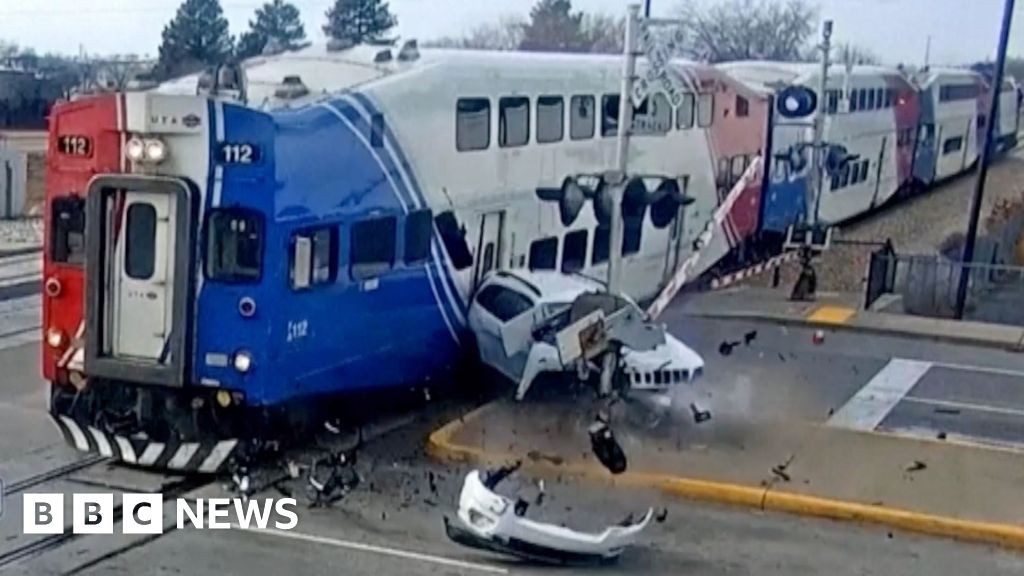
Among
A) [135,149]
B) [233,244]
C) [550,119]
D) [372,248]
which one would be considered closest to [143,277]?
[233,244]

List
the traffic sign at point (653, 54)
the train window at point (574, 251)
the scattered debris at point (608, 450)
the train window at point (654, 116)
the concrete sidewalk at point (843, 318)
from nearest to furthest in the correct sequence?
1. the scattered debris at point (608, 450)
2. the traffic sign at point (653, 54)
3. the train window at point (574, 251)
4. the train window at point (654, 116)
5. the concrete sidewalk at point (843, 318)

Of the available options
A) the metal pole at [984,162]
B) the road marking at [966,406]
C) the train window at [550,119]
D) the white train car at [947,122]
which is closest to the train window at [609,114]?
the train window at [550,119]

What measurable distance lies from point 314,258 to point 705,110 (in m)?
11.3

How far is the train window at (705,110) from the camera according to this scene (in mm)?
22781

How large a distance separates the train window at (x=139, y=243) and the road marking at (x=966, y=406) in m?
8.92

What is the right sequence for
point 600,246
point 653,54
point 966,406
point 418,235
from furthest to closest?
→ point 600,246 → point 966,406 → point 418,235 → point 653,54

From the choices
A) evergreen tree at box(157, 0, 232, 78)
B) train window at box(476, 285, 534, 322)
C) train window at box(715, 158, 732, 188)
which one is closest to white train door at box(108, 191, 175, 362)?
train window at box(476, 285, 534, 322)

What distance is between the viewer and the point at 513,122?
1659 centimetres

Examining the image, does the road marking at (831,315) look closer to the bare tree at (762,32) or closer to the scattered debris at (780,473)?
the scattered debris at (780,473)

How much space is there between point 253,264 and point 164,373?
3.92 feet

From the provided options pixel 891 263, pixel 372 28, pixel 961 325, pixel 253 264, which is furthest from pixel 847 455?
pixel 372 28

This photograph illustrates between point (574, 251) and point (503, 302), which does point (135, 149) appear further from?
point (574, 251)

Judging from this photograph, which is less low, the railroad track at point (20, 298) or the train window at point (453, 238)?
the train window at point (453, 238)

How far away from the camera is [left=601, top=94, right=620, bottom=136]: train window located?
1872 cm
